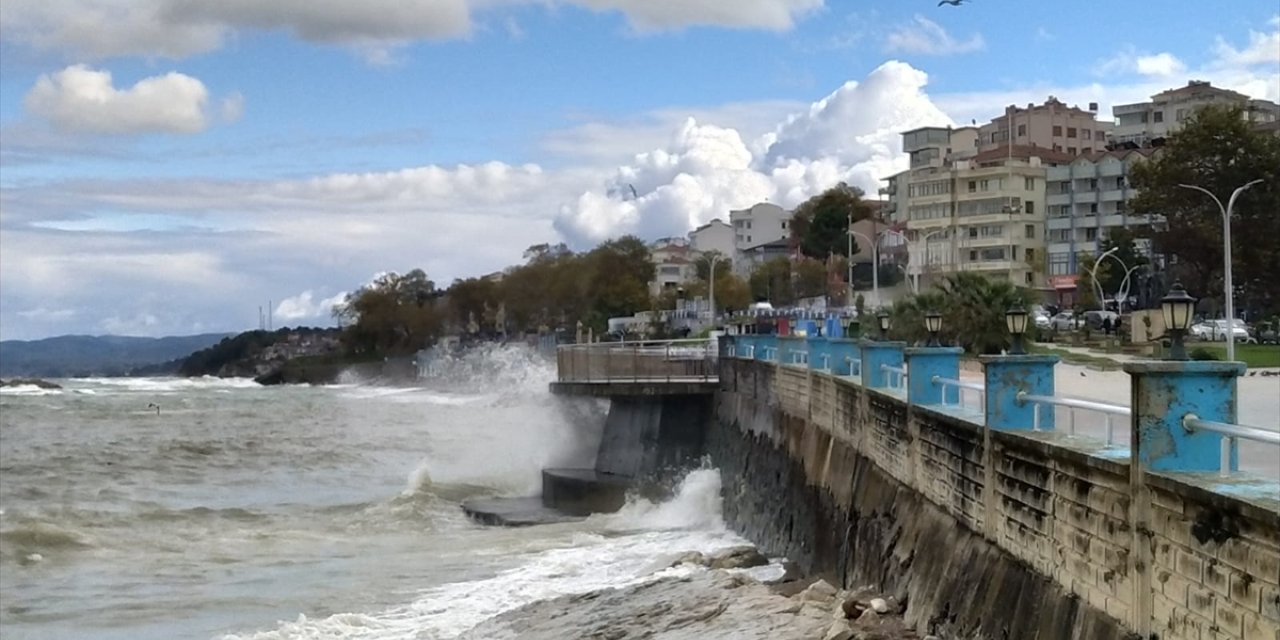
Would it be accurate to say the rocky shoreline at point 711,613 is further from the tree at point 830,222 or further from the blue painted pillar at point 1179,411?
the tree at point 830,222

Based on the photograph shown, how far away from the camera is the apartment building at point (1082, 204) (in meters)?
98.2

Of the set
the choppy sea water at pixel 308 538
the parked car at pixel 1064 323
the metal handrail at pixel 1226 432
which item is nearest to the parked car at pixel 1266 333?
the parked car at pixel 1064 323

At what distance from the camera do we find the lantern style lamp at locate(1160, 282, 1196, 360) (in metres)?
8.12

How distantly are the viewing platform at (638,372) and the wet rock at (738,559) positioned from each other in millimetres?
10649

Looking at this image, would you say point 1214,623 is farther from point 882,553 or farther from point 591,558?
point 591,558

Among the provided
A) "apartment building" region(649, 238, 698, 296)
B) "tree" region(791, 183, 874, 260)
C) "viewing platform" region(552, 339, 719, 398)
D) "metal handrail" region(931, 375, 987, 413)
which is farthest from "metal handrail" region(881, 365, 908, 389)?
"apartment building" region(649, 238, 698, 296)

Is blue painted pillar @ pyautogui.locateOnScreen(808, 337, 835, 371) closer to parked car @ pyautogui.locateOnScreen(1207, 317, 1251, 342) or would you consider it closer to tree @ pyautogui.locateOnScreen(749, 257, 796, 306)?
parked car @ pyautogui.locateOnScreen(1207, 317, 1251, 342)

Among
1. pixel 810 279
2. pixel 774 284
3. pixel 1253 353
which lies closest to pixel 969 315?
pixel 1253 353

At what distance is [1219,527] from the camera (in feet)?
23.7

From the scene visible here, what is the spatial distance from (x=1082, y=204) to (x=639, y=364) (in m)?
76.0

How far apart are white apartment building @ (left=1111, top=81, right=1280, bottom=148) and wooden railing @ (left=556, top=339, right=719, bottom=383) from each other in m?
84.8

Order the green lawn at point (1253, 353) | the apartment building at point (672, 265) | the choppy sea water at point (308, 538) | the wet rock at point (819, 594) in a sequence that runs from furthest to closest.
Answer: the apartment building at point (672, 265) → the green lawn at point (1253, 353) → the choppy sea water at point (308, 538) → the wet rock at point (819, 594)

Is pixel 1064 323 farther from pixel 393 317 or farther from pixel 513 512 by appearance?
pixel 393 317

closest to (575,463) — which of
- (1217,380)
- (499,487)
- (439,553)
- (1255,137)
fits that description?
(499,487)
